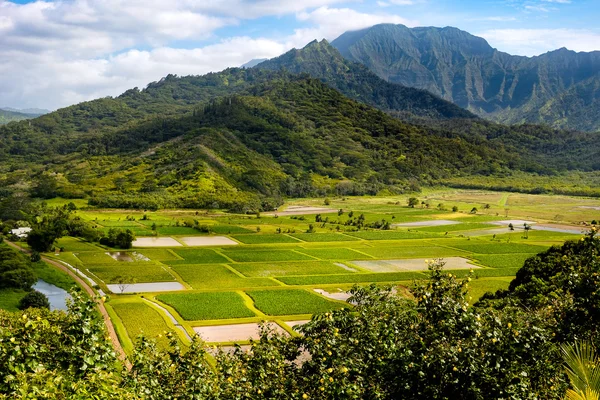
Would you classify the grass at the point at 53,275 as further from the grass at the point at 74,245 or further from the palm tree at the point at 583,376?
the palm tree at the point at 583,376

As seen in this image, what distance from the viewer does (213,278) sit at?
75000 millimetres

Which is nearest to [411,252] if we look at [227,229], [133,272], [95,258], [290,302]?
[290,302]

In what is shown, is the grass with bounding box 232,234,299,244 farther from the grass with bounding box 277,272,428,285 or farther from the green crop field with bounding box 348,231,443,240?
the grass with bounding box 277,272,428,285

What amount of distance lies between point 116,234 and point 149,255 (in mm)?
10965

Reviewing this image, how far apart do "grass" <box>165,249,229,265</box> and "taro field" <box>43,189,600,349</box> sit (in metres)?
0.19

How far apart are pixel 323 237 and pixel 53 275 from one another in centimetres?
5486

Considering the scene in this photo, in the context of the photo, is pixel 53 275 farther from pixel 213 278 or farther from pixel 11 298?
pixel 213 278

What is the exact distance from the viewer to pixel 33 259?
257ft

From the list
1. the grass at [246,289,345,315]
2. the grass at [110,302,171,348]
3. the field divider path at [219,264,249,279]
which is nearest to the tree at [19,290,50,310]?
the grass at [110,302,171,348]

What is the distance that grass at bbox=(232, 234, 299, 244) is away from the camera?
10538 cm

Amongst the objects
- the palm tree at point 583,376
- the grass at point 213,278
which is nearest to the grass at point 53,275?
the grass at point 213,278

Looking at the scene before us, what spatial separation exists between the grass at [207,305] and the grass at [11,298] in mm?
16156

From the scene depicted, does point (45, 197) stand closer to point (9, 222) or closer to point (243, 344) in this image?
point (9, 222)

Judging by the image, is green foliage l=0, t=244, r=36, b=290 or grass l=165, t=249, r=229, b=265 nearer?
green foliage l=0, t=244, r=36, b=290
